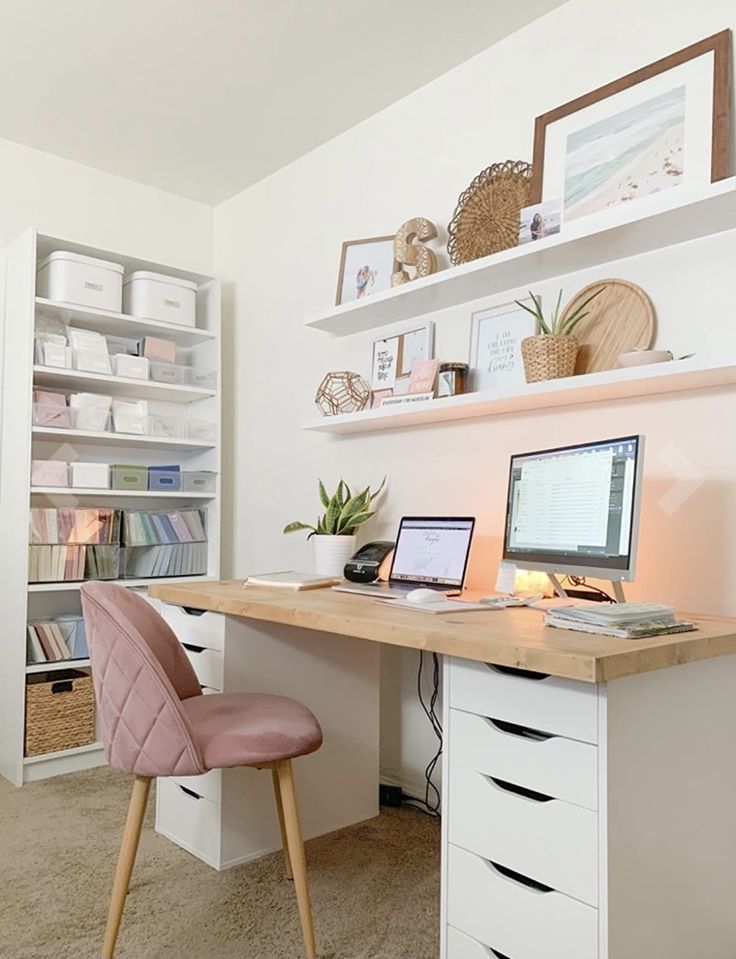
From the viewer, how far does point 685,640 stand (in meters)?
1.35

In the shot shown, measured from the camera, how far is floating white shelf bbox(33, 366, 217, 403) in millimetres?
3043

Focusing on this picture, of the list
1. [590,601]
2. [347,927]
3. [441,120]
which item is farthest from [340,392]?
[347,927]

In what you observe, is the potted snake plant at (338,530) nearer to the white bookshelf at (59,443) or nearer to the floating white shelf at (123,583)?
the floating white shelf at (123,583)

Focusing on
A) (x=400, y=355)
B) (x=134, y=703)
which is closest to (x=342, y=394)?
(x=400, y=355)

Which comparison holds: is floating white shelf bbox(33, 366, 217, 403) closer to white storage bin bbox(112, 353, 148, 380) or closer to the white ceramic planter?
white storage bin bbox(112, 353, 148, 380)

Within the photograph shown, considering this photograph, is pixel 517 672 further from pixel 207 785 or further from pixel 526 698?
pixel 207 785

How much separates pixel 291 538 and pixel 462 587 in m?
1.19

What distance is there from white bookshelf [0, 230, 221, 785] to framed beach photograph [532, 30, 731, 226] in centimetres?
178

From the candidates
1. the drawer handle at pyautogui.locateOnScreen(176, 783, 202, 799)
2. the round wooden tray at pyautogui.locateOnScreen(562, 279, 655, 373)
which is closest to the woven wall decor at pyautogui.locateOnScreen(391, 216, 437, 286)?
the round wooden tray at pyautogui.locateOnScreen(562, 279, 655, 373)

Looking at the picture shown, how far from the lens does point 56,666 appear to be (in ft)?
9.70

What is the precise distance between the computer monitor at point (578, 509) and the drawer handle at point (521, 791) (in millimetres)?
499

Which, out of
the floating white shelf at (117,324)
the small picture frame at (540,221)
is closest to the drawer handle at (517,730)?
the small picture frame at (540,221)

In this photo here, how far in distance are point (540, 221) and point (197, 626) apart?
1.54 metres

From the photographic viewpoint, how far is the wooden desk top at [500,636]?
1224 mm
